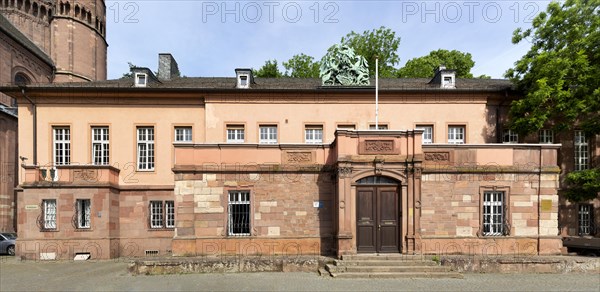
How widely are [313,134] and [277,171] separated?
5.54 m

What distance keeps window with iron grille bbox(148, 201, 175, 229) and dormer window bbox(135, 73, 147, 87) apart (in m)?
6.20

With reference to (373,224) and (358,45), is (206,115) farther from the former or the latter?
(358,45)

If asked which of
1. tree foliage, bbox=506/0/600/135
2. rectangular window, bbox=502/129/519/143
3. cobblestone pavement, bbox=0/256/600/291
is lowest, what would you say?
cobblestone pavement, bbox=0/256/600/291

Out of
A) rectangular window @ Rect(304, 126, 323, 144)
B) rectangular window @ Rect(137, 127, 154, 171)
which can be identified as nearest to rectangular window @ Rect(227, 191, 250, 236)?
rectangular window @ Rect(304, 126, 323, 144)

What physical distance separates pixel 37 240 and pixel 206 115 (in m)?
9.25

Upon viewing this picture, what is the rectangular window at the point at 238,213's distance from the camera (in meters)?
14.2

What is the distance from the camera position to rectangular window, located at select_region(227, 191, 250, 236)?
14234 mm

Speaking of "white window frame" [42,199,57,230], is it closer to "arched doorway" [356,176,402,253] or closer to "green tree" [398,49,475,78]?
"arched doorway" [356,176,402,253]

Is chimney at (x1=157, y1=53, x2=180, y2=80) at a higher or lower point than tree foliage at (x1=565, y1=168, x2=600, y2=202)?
higher

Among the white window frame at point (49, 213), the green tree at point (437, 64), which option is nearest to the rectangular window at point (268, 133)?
the white window frame at point (49, 213)

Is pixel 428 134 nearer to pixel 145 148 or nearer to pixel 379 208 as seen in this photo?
pixel 379 208

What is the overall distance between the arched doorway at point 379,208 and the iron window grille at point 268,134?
7.02 meters

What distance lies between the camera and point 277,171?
14.3m

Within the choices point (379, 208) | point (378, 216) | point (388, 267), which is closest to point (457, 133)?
point (379, 208)
